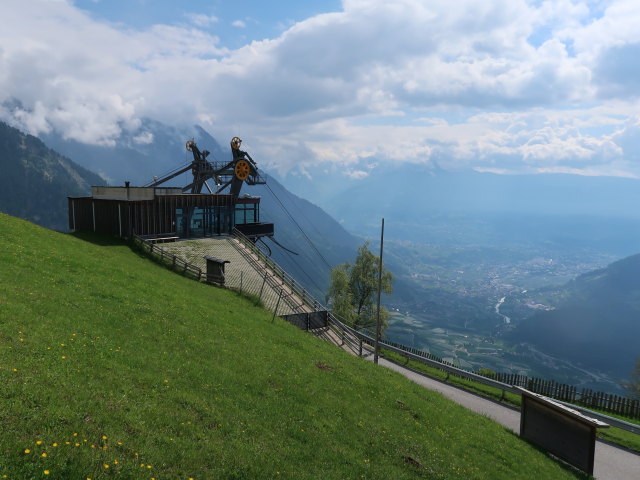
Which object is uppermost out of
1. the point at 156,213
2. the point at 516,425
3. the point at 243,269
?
Answer: the point at 156,213

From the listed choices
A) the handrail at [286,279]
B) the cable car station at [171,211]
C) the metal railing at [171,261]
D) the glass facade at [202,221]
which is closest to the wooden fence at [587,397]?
the handrail at [286,279]

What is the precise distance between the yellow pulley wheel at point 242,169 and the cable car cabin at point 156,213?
5.45m

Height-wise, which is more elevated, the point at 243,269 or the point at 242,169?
the point at 242,169

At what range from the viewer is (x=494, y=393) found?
2767cm

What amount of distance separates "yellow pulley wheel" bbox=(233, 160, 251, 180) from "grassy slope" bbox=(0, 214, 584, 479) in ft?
118

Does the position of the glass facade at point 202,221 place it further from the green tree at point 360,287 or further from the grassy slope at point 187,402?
the grassy slope at point 187,402

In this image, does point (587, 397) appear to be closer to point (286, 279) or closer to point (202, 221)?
point (286, 279)

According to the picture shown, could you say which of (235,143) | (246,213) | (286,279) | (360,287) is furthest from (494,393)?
(235,143)

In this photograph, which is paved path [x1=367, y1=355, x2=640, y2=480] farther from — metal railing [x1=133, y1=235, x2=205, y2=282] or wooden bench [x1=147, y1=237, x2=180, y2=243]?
wooden bench [x1=147, y1=237, x2=180, y2=243]

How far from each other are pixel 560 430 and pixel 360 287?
45351 mm

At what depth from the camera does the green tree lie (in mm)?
58656

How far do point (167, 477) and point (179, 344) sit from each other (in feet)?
27.4

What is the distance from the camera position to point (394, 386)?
19828 mm

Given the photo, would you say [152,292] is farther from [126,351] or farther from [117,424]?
[117,424]
